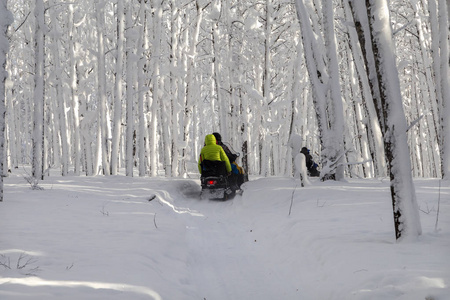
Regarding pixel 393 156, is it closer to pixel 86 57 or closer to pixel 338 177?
pixel 338 177

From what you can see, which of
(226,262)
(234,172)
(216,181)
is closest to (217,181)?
(216,181)

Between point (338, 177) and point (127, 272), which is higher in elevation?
point (338, 177)

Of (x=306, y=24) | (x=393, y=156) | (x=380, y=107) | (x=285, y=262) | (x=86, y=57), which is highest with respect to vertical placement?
(x=86, y=57)

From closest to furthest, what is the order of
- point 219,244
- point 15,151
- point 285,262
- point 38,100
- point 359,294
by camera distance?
point 359,294 → point 285,262 → point 219,244 → point 38,100 → point 15,151

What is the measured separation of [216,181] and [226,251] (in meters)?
4.68

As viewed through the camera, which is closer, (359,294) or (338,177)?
(359,294)

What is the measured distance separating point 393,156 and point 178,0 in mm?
14470

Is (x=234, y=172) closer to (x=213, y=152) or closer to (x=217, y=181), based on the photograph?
(x=217, y=181)

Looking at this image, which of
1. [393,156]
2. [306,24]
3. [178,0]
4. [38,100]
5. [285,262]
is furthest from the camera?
[178,0]

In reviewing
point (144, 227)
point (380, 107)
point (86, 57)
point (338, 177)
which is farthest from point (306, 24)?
point (86, 57)

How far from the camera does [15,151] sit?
25391 mm

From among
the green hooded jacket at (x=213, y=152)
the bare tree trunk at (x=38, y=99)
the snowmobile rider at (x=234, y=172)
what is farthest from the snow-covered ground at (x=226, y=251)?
the bare tree trunk at (x=38, y=99)

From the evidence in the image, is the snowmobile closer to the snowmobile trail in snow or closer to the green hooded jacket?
the green hooded jacket

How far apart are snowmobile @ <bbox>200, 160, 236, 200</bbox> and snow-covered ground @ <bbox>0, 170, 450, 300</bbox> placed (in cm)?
216
